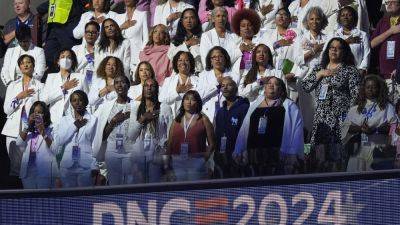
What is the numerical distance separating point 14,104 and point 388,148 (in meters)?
7.25

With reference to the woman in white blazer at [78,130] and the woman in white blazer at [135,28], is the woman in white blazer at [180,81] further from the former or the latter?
the woman in white blazer at [135,28]

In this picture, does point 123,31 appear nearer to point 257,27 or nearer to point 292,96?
point 257,27

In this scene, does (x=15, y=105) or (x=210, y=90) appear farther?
(x=15, y=105)

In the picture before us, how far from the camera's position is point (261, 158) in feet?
29.2

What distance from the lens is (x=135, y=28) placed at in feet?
48.7

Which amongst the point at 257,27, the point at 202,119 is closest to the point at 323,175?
the point at 202,119

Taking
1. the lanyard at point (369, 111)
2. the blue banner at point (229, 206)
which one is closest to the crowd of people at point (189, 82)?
the lanyard at point (369, 111)

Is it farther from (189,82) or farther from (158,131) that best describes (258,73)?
(158,131)

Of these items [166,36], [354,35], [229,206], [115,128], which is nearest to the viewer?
[229,206]

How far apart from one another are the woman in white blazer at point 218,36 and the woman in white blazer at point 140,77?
0.61 meters

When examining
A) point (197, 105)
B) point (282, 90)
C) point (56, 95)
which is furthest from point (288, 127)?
point (56, 95)

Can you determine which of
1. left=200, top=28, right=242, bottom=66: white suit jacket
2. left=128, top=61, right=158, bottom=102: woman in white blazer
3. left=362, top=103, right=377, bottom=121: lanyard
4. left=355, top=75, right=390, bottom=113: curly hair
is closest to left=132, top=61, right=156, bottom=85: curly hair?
left=128, top=61, right=158, bottom=102: woman in white blazer

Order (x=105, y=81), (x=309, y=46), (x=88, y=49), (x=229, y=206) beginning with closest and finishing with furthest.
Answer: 1. (x=229, y=206)
2. (x=309, y=46)
3. (x=105, y=81)
4. (x=88, y=49)

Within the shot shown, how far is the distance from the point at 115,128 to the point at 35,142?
3.50 ft
